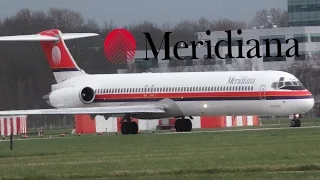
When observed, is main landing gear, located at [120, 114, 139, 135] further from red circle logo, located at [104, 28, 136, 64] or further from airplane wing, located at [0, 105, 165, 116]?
red circle logo, located at [104, 28, 136, 64]

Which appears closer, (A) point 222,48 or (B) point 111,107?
(B) point 111,107

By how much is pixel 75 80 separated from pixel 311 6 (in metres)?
87.9

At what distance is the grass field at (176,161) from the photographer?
2931cm

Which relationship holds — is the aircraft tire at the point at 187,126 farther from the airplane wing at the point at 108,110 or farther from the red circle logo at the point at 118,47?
the red circle logo at the point at 118,47

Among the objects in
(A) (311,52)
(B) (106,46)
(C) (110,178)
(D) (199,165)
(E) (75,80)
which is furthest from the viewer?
(A) (311,52)

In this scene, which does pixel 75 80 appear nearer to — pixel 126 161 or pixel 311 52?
pixel 126 161

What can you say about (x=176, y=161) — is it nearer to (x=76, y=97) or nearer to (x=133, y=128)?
(x=133, y=128)

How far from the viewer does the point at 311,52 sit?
128 metres

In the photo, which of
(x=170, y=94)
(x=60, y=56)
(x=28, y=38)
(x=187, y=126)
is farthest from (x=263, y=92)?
(x=28, y=38)

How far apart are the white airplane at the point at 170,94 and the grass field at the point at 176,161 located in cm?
1679

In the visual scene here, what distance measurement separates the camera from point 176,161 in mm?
33406

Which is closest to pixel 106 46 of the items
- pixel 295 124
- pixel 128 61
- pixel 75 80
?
pixel 128 61

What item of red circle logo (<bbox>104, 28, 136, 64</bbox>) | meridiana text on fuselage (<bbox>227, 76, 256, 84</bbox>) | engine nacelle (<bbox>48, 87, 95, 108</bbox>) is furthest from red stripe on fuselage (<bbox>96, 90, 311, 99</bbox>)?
red circle logo (<bbox>104, 28, 136, 64</bbox>)

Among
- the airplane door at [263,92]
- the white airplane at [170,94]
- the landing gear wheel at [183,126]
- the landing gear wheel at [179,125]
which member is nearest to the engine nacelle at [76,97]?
the white airplane at [170,94]
